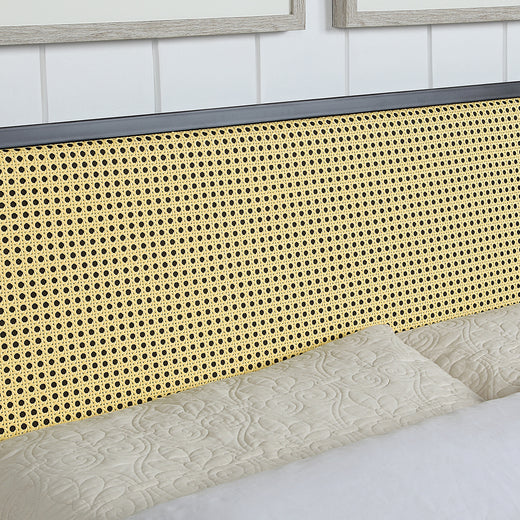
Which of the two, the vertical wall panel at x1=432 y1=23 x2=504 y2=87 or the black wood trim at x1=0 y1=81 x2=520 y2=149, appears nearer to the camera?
the black wood trim at x1=0 y1=81 x2=520 y2=149

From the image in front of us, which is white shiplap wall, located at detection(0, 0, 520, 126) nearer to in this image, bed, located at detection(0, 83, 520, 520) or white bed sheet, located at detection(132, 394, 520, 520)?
bed, located at detection(0, 83, 520, 520)

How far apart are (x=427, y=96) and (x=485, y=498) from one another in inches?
38.4

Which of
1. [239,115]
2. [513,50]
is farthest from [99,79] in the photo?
[513,50]

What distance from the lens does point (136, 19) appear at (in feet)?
4.61

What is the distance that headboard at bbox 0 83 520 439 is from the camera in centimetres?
127

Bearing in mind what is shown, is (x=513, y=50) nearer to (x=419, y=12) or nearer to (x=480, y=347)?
(x=419, y=12)

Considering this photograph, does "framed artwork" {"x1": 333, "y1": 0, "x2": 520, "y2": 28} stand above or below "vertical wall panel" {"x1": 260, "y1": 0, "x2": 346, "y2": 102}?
above

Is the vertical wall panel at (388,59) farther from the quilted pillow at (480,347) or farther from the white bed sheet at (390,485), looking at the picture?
the white bed sheet at (390,485)

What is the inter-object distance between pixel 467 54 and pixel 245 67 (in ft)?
1.85

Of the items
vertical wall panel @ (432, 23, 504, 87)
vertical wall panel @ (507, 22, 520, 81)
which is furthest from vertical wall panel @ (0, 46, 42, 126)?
vertical wall panel @ (507, 22, 520, 81)

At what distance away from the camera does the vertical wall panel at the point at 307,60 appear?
158 centimetres

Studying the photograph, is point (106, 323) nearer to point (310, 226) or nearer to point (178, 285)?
point (178, 285)

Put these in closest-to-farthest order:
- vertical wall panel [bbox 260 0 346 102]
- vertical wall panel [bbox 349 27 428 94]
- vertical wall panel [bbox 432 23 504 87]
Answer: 1. vertical wall panel [bbox 260 0 346 102]
2. vertical wall panel [bbox 349 27 428 94]
3. vertical wall panel [bbox 432 23 504 87]

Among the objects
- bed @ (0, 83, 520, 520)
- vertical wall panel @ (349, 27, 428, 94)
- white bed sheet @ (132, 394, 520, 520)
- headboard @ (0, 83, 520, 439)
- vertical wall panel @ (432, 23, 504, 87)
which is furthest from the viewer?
vertical wall panel @ (432, 23, 504, 87)
